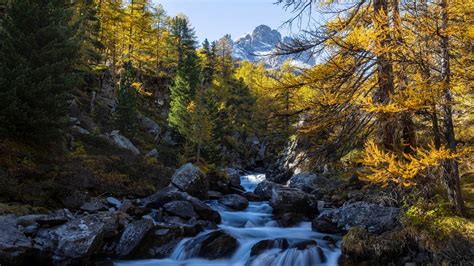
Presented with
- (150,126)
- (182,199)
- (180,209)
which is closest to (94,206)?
(180,209)

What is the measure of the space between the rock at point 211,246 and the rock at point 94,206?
12.0ft

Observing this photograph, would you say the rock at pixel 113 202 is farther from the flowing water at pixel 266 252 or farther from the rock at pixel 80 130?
the rock at pixel 80 130

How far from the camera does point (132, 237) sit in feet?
35.0

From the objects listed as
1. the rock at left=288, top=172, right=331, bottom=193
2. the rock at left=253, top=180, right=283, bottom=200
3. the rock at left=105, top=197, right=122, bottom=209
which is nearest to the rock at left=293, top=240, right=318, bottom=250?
the rock at left=105, top=197, right=122, bottom=209

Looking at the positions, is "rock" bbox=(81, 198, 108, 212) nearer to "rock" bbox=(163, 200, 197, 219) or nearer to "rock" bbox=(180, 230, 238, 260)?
"rock" bbox=(163, 200, 197, 219)

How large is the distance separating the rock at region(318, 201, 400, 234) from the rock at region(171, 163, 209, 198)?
747cm

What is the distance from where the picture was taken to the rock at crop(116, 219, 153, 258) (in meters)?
10.3

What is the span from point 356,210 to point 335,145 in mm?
7019

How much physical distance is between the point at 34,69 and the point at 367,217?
14486 mm

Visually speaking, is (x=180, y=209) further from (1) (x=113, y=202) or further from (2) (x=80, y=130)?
(2) (x=80, y=130)

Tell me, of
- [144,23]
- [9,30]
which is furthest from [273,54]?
[144,23]

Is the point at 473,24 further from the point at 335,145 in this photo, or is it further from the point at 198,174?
the point at 198,174

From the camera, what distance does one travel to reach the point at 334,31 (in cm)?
817

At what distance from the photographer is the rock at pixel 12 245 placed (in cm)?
806
